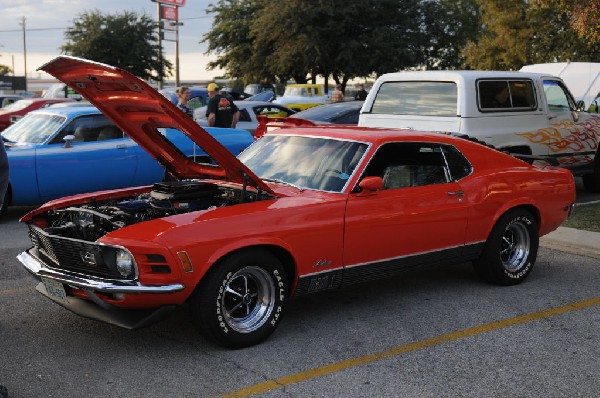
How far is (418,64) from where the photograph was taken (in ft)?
150

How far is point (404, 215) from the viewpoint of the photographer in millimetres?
5645

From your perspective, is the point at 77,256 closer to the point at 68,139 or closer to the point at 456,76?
the point at 68,139

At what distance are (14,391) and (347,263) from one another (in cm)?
242

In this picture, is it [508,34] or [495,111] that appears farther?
[508,34]

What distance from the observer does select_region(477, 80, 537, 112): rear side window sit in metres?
9.95

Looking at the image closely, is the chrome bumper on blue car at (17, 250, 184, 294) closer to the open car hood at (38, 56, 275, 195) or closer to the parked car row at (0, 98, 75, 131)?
the open car hood at (38, 56, 275, 195)

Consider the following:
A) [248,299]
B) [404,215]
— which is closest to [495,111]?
[404,215]

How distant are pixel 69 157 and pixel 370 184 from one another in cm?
592

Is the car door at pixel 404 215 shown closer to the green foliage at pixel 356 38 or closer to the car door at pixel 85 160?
the car door at pixel 85 160

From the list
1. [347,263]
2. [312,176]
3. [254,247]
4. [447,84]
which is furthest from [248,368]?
[447,84]

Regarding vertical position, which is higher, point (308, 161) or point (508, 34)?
point (508, 34)

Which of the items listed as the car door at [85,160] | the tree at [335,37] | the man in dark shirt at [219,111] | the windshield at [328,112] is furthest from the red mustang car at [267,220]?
the tree at [335,37]

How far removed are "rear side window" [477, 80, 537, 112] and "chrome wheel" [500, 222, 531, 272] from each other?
3.53 metres

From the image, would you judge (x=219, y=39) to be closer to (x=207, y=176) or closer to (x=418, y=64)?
(x=418, y=64)
